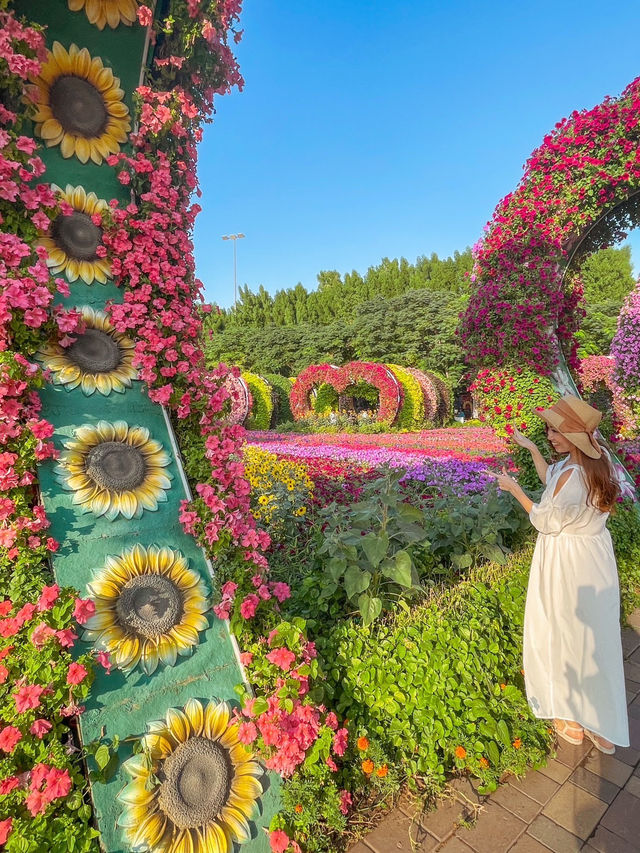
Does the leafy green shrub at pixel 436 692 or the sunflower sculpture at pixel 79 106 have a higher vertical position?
the sunflower sculpture at pixel 79 106

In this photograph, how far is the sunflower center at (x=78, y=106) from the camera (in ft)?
6.73

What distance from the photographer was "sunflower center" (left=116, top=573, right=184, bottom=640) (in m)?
1.83

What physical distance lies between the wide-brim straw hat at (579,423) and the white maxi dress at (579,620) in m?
0.13

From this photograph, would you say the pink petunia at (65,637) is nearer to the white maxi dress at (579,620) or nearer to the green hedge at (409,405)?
the white maxi dress at (579,620)

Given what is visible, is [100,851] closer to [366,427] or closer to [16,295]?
[16,295]

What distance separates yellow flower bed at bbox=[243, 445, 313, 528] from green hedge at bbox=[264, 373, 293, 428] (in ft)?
49.1

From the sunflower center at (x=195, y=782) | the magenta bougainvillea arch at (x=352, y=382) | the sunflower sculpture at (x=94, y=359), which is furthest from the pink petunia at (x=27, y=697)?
the magenta bougainvillea arch at (x=352, y=382)

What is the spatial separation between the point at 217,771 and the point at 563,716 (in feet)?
6.35

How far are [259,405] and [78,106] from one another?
17.1 m

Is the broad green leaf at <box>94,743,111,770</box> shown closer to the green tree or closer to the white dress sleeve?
the white dress sleeve

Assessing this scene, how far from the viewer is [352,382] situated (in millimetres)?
19328

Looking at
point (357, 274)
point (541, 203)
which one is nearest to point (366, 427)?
point (541, 203)

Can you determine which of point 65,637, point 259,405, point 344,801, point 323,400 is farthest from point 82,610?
point 323,400

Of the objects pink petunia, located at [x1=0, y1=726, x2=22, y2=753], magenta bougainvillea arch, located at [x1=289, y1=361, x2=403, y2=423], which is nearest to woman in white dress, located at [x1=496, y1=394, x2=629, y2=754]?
pink petunia, located at [x1=0, y1=726, x2=22, y2=753]
